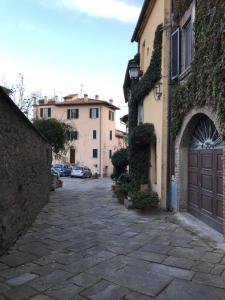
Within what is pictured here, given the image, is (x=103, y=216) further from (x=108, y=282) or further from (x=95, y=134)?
(x=95, y=134)

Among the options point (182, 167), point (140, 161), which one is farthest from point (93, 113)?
point (182, 167)

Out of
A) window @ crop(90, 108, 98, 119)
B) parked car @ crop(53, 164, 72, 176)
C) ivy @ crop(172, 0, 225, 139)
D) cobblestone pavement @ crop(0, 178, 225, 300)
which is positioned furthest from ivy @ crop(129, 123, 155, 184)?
window @ crop(90, 108, 98, 119)

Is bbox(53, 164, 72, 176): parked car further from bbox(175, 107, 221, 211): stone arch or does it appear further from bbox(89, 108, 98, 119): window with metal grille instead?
bbox(175, 107, 221, 211): stone arch

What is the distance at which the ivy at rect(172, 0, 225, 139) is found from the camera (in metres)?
6.89

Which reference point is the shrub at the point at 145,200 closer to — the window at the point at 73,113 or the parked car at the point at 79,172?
the parked car at the point at 79,172

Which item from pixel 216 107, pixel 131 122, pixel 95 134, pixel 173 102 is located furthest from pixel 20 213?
pixel 95 134

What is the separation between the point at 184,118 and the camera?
32.2 feet

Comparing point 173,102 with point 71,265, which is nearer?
point 71,265

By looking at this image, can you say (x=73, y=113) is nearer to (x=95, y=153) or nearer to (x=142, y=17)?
(x=95, y=153)

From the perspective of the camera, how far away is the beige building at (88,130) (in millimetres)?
46281

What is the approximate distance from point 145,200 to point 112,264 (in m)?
5.49

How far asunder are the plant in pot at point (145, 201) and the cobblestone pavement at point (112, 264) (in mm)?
1747

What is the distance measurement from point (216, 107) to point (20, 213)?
4527 mm

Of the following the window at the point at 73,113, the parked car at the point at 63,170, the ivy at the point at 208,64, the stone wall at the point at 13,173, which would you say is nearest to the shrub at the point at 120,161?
the ivy at the point at 208,64
